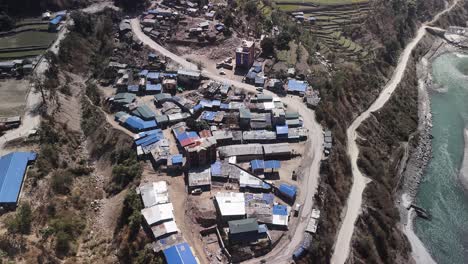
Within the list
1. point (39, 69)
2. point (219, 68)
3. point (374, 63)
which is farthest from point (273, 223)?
point (374, 63)

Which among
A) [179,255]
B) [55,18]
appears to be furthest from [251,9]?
[179,255]

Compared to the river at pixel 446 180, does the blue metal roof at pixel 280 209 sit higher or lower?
higher

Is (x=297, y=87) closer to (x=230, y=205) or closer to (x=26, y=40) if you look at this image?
(x=230, y=205)

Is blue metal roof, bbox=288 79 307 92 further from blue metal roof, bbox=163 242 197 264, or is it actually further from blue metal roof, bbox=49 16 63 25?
blue metal roof, bbox=49 16 63 25

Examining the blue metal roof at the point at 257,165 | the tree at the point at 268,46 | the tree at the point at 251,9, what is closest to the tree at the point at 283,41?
the tree at the point at 268,46

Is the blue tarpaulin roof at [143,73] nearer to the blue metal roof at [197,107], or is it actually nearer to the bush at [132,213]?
the blue metal roof at [197,107]

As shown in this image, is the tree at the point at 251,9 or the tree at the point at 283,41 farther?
the tree at the point at 251,9
